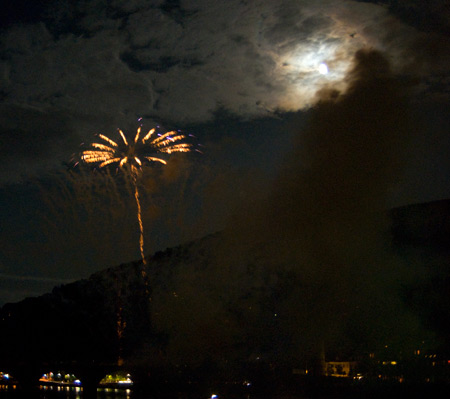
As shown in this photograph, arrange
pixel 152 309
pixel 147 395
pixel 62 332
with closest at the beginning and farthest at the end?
pixel 147 395
pixel 152 309
pixel 62 332

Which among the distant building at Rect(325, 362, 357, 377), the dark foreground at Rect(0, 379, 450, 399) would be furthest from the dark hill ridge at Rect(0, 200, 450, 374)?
the dark foreground at Rect(0, 379, 450, 399)

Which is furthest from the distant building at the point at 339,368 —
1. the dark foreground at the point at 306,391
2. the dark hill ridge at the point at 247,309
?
the dark foreground at the point at 306,391

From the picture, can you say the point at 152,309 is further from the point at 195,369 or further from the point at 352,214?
the point at 352,214

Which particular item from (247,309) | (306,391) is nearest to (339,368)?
(306,391)

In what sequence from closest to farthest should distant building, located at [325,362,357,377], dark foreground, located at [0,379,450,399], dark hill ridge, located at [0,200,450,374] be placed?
1. dark foreground, located at [0,379,450,399]
2. distant building, located at [325,362,357,377]
3. dark hill ridge, located at [0,200,450,374]

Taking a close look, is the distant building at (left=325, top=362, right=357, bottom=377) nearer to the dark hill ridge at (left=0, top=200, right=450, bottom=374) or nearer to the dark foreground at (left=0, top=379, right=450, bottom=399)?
the dark hill ridge at (left=0, top=200, right=450, bottom=374)

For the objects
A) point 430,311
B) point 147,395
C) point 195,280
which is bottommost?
point 147,395

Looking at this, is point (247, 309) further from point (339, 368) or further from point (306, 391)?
point (306, 391)

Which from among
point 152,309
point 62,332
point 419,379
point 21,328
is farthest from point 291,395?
point 21,328

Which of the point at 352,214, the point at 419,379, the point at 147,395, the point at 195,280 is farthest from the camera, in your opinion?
the point at 195,280
